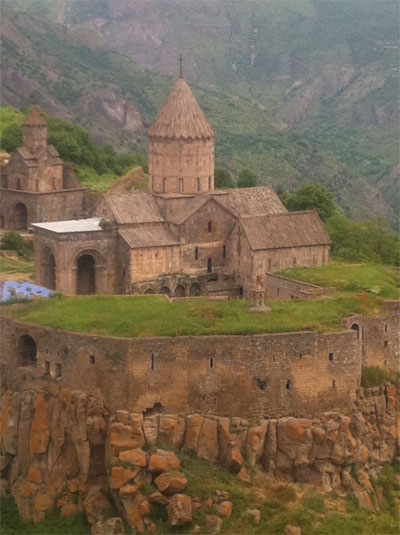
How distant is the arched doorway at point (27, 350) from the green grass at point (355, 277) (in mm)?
9326

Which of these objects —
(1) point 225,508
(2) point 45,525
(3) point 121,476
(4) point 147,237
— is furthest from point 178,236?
(1) point 225,508

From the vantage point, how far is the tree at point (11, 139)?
7275cm

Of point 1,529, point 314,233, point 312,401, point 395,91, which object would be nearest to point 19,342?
point 1,529

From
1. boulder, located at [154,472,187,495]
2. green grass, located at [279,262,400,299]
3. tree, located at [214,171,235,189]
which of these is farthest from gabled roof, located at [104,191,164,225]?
tree, located at [214,171,235,189]

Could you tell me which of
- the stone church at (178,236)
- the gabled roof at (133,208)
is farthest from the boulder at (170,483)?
the gabled roof at (133,208)

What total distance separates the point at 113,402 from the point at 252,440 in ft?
12.4

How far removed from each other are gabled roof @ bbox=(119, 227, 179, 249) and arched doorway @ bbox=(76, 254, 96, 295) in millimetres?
1577

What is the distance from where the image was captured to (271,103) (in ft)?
404

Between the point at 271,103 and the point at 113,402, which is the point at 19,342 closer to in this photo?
the point at 113,402

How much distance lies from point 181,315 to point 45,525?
6.76 m

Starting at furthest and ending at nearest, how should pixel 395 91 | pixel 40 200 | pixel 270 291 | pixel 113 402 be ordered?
pixel 395 91 → pixel 40 200 → pixel 270 291 → pixel 113 402

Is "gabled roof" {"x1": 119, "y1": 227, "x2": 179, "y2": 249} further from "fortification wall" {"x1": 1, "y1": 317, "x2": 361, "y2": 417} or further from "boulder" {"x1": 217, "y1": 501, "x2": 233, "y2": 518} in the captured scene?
"boulder" {"x1": 217, "y1": 501, "x2": 233, "y2": 518}

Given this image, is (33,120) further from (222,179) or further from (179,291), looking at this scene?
(179,291)

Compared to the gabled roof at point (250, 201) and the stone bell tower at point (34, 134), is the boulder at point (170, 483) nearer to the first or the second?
the gabled roof at point (250, 201)
